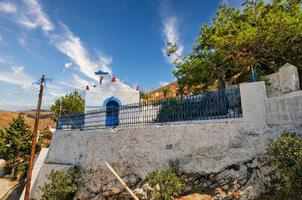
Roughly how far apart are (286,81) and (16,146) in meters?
25.6

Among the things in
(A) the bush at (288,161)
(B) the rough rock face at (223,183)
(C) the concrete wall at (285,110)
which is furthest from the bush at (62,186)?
(C) the concrete wall at (285,110)

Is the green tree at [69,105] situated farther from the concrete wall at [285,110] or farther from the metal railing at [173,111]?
the concrete wall at [285,110]

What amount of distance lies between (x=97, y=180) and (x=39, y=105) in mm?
6760

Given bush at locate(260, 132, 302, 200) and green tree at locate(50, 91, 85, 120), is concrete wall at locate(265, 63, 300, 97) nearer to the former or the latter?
bush at locate(260, 132, 302, 200)

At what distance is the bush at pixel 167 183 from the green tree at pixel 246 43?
24.0ft

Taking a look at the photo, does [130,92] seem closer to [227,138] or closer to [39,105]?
[39,105]

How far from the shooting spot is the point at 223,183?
31.6 feet

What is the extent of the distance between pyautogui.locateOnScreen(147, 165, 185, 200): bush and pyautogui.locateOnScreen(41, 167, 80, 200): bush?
18.8 ft

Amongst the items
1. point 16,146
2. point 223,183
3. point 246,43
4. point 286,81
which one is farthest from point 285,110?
point 16,146

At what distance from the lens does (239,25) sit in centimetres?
1791

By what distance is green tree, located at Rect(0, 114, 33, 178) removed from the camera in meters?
24.7

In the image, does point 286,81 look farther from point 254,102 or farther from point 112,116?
point 112,116

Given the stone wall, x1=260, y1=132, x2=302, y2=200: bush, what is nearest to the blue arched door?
the stone wall

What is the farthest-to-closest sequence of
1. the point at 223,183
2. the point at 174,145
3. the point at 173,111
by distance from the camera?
1. the point at 173,111
2. the point at 174,145
3. the point at 223,183
